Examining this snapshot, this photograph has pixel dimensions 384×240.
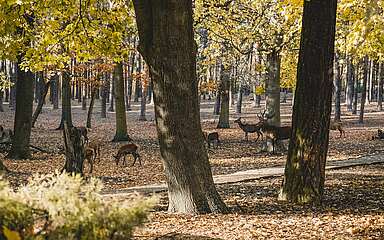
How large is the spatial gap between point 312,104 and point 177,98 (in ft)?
8.17

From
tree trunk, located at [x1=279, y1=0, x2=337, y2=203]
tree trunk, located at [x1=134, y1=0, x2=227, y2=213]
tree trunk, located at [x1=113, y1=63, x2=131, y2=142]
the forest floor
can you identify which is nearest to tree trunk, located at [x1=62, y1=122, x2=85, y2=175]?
the forest floor

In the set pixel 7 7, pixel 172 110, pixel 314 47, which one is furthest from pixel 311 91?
pixel 7 7

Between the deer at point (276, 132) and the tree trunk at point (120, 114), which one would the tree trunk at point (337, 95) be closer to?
the tree trunk at point (120, 114)

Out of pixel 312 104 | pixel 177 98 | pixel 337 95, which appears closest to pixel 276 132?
pixel 312 104

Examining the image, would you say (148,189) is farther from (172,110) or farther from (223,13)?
(223,13)

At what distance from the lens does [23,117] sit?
2038 cm

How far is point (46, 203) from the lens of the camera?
359cm

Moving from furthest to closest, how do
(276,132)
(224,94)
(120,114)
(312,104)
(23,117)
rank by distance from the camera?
(224,94) → (120,114) → (276,132) → (23,117) → (312,104)

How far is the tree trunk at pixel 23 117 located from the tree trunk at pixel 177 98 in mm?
12489

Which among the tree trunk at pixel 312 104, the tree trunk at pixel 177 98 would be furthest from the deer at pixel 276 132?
the tree trunk at pixel 177 98

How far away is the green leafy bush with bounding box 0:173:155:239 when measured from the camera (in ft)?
11.4

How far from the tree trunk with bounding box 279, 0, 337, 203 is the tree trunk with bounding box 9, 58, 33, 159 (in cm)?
1290

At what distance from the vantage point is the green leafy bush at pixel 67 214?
3.48m

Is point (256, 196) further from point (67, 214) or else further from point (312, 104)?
point (67, 214)
